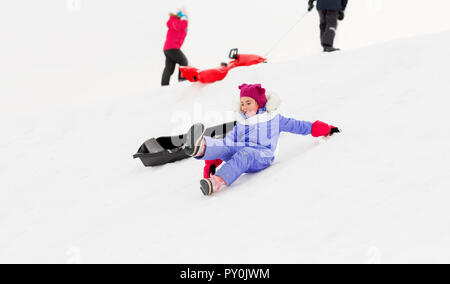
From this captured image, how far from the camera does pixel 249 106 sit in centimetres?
240

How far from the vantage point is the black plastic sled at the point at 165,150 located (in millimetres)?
3213

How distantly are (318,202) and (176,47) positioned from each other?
423cm

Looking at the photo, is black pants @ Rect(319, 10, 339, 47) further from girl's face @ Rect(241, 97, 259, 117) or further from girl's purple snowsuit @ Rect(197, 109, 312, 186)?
girl's face @ Rect(241, 97, 259, 117)

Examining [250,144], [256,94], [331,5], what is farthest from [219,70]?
[250,144]

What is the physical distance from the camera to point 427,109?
2352 millimetres

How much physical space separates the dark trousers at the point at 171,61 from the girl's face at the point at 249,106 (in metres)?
3.20

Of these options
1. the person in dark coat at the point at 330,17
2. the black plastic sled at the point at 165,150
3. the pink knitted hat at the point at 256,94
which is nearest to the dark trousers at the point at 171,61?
the person in dark coat at the point at 330,17

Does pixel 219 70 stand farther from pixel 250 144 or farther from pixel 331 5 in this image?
pixel 250 144

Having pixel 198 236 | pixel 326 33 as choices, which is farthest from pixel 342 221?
pixel 326 33

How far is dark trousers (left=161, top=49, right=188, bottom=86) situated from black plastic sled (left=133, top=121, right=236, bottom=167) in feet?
7.19

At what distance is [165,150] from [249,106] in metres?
1.06

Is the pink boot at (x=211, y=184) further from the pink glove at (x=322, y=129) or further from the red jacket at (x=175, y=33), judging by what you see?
the red jacket at (x=175, y=33)

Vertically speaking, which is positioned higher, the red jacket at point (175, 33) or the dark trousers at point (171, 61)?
the red jacket at point (175, 33)

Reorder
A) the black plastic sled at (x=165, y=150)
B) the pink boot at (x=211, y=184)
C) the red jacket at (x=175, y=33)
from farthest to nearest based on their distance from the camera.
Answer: the red jacket at (x=175, y=33) < the black plastic sled at (x=165, y=150) < the pink boot at (x=211, y=184)
